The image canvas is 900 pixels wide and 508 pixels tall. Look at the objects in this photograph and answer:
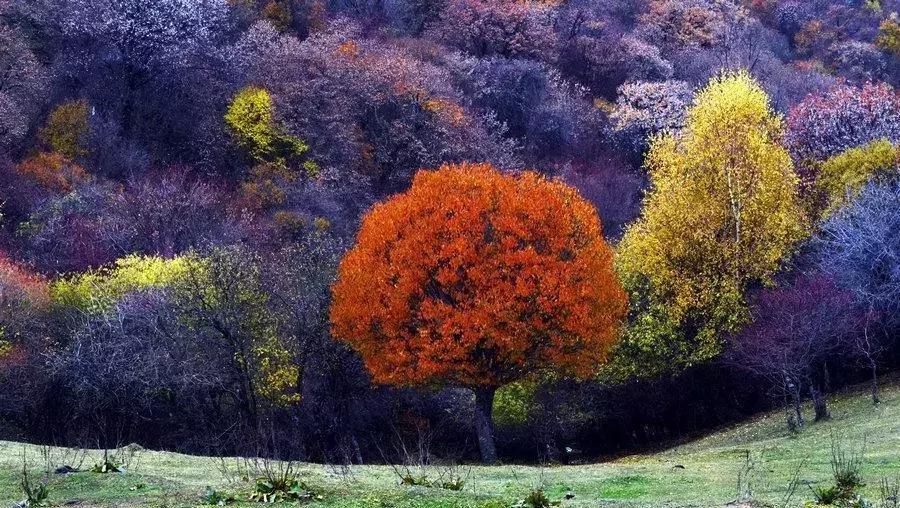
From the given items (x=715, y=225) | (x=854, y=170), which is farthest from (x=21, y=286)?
(x=854, y=170)

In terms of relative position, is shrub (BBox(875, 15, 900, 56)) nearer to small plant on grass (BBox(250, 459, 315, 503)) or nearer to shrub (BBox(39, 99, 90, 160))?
shrub (BBox(39, 99, 90, 160))

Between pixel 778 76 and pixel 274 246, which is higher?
pixel 778 76

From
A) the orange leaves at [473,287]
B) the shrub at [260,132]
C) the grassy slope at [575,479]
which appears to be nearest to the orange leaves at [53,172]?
the shrub at [260,132]

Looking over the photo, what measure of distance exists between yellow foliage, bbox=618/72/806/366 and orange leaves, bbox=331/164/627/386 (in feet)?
27.7

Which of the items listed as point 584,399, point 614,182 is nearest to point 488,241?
point 584,399

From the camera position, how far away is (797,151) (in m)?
50.4

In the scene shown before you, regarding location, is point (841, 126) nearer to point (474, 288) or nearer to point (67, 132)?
point (474, 288)

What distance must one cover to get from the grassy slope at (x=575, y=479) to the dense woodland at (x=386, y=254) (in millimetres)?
2222

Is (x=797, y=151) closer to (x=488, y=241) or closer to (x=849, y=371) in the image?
(x=849, y=371)

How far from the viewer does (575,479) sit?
20141 mm

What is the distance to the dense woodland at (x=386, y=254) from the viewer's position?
32219mm

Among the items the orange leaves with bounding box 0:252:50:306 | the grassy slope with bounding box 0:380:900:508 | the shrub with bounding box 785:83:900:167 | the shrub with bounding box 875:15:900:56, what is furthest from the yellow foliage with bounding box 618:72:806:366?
the shrub with bounding box 875:15:900:56

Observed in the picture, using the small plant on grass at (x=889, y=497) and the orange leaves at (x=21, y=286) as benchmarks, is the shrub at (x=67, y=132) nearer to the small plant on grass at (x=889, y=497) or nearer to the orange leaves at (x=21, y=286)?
the orange leaves at (x=21, y=286)

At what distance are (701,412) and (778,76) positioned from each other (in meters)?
42.1
